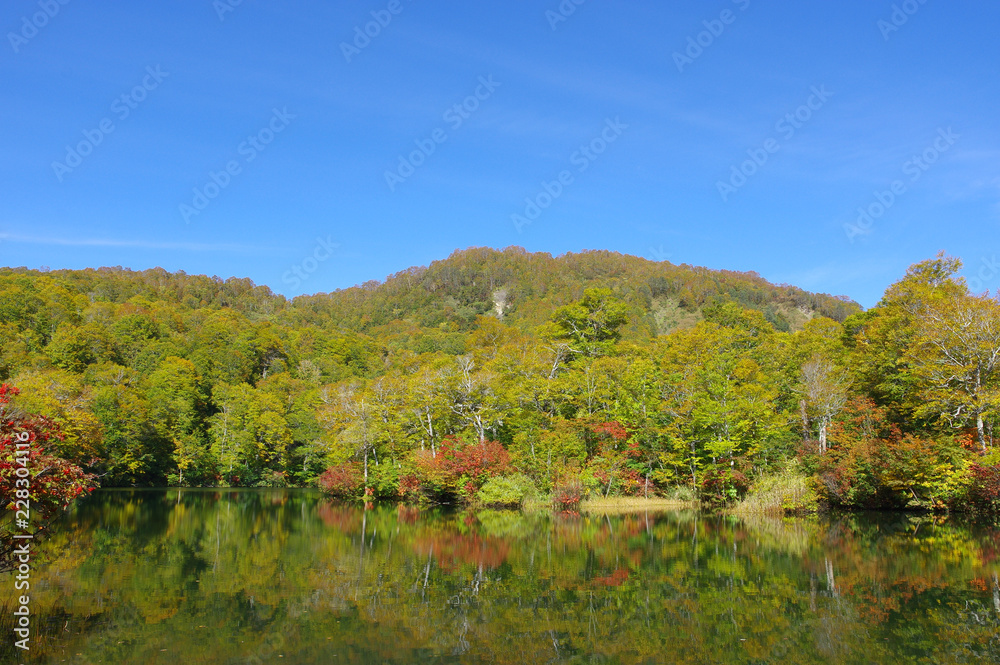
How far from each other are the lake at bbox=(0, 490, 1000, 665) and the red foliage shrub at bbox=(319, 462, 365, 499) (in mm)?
17924

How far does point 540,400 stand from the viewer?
38.6 m

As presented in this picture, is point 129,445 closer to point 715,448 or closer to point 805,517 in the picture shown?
point 715,448

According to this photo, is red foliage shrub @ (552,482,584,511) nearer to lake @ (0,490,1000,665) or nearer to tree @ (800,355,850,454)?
lake @ (0,490,1000,665)

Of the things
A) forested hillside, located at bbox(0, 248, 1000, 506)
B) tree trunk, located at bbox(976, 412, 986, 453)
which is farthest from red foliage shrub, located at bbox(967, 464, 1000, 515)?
tree trunk, located at bbox(976, 412, 986, 453)

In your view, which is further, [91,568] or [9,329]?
[9,329]

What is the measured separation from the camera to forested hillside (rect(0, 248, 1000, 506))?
28.4 meters

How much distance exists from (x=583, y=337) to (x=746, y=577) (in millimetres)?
33202

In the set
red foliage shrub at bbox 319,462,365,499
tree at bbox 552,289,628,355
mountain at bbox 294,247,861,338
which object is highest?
mountain at bbox 294,247,861,338

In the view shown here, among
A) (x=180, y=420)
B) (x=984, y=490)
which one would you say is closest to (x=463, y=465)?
(x=984, y=490)

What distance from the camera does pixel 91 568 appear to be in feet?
49.9

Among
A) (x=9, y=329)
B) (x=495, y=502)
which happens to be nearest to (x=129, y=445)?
(x=9, y=329)

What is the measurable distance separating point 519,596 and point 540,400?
25952 millimetres

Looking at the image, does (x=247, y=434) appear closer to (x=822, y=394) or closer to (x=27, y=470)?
(x=822, y=394)

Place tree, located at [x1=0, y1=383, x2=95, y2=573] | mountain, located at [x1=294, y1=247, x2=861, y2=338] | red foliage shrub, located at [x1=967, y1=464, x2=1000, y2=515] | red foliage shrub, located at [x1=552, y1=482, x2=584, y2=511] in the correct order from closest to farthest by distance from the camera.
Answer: tree, located at [x1=0, y1=383, x2=95, y2=573] < red foliage shrub, located at [x1=967, y1=464, x2=1000, y2=515] < red foliage shrub, located at [x1=552, y1=482, x2=584, y2=511] < mountain, located at [x1=294, y1=247, x2=861, y2=338]
